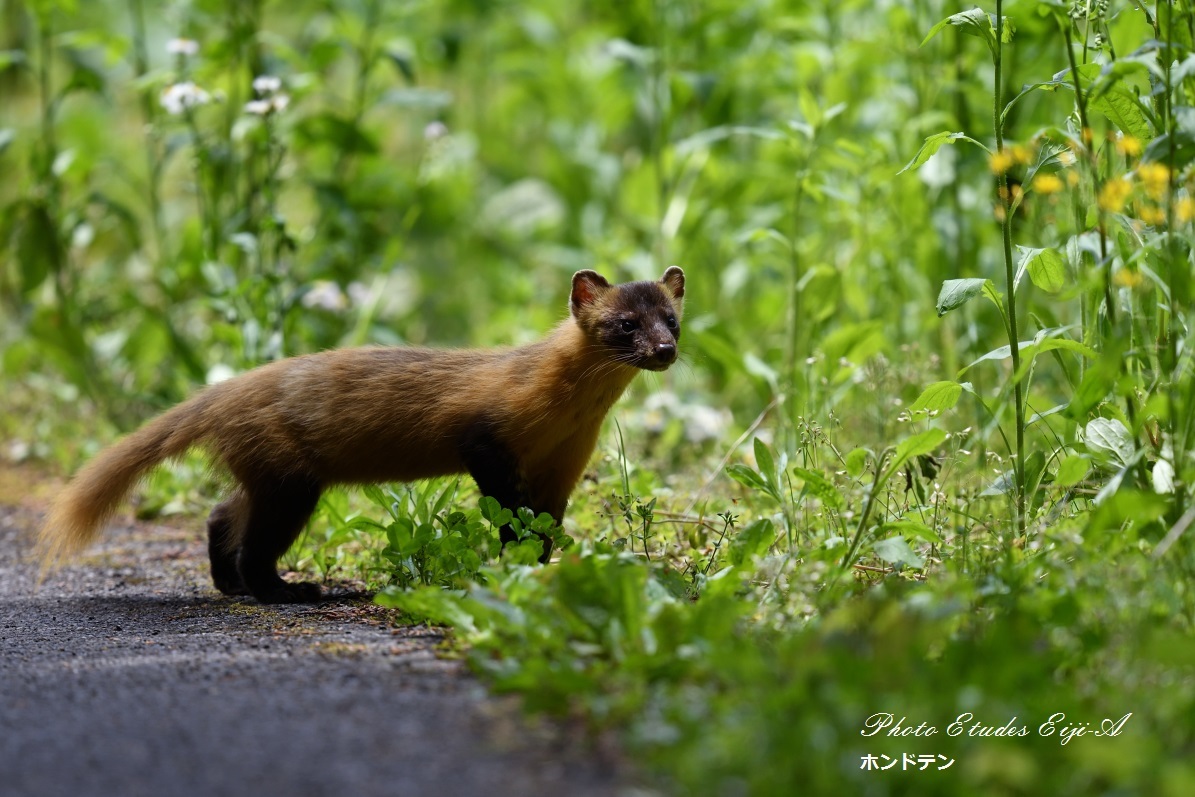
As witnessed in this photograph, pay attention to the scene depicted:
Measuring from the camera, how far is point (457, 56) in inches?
366

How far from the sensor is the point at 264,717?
10.8 feet

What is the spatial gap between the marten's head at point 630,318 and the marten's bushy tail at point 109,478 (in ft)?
5.66

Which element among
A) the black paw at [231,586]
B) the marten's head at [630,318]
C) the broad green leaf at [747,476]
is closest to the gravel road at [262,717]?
the black paw at [231,586]

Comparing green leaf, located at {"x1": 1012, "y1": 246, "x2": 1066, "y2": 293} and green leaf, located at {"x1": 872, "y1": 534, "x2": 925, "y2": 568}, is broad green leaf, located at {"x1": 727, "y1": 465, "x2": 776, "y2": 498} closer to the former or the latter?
green leaf, located at {"x1": 872, "y1": 534, "x2": 925, "y2": 568}

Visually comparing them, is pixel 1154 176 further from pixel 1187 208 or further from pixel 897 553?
pixel 897 553

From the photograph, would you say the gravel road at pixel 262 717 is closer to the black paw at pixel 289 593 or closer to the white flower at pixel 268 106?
the black paw at pixel 289 593

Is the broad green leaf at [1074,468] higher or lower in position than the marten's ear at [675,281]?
lower

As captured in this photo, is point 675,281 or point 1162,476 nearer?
point 1162,476

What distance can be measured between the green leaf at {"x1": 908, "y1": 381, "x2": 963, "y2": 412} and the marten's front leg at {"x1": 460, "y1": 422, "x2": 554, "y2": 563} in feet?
5.30

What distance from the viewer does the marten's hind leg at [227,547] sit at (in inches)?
212

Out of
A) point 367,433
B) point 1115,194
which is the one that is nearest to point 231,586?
point 367,433

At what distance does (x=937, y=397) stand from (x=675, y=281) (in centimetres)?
172

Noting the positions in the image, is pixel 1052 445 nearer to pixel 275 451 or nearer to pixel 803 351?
pixel 803 351

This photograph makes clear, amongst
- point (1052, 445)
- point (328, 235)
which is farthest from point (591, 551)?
point (328, 235)
